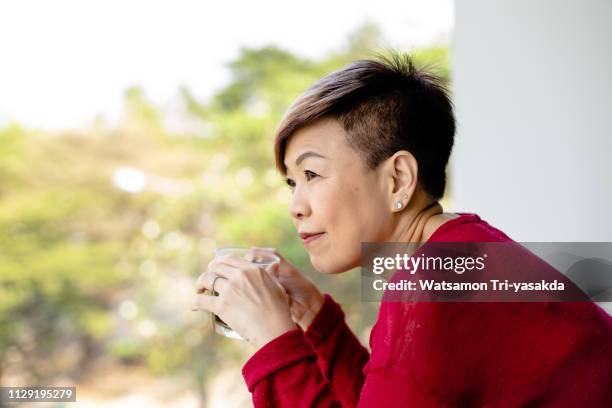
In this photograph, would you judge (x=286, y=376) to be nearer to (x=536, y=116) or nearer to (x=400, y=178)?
(x=400, y=178)

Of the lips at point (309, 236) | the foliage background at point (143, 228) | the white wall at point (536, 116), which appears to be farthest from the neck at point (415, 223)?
the foliage background at point (143, 228)

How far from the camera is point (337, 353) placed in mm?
1196

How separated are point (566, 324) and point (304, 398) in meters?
0.35

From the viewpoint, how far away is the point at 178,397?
4488mm

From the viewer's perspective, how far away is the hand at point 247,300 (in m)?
0.94

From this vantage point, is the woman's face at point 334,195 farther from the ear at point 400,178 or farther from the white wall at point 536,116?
the white wall at point 536,116

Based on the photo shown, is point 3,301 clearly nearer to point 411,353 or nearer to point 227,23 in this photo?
point 227,23

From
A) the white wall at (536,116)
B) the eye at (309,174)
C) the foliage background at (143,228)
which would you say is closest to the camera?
the eye at (309,174)

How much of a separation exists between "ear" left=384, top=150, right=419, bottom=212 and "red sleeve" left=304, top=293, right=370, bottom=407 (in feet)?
1.04

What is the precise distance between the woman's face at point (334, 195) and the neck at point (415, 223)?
27mm

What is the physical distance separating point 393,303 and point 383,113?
0.30 metres

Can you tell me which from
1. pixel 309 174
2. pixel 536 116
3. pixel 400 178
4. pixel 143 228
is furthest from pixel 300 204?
→ pixel 143 228

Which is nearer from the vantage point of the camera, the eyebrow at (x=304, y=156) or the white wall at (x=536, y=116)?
the eyebrow at (x=304, y=156)

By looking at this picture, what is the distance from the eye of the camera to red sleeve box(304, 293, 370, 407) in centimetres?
117
